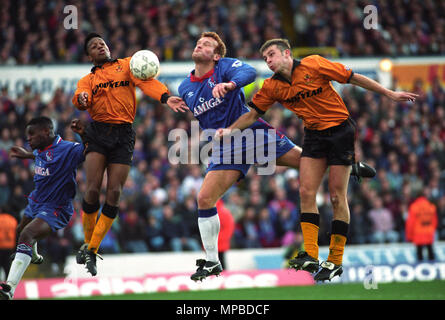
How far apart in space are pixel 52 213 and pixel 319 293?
19.3 feet

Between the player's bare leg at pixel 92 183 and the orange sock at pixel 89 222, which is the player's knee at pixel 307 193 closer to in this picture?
the player's bare leg at pixel 92 183

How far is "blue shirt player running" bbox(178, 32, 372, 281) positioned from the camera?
8602 mm

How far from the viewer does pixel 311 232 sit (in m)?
8.52

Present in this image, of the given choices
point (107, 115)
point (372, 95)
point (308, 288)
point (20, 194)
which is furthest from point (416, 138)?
point (107, 115)

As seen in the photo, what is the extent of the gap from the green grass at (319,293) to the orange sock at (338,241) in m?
3.15

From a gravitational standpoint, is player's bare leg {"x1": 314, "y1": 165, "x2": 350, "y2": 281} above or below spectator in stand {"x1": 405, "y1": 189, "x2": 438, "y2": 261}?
above

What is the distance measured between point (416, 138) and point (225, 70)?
12.3m

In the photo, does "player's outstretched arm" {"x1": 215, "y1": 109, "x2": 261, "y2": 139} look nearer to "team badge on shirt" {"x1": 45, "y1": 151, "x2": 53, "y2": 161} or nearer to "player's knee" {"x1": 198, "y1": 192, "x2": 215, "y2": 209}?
"player's knee" {"x1": 198, "y1": 192, "x2": 215, "y2": 209}

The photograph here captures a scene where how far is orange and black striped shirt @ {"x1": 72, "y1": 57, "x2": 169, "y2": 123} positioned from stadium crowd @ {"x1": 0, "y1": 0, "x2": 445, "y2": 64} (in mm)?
9984

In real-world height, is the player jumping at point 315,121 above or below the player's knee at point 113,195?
→ above

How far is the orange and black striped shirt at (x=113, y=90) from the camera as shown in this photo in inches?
361

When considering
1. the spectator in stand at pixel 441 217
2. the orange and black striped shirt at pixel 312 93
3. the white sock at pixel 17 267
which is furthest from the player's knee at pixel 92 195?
the spectator in stand at pixel 441 217

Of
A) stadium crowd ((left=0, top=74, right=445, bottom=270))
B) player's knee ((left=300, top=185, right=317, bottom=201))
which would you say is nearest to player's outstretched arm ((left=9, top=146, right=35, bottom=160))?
player's knee ((left=300, top=185, right=317, bottom=201))

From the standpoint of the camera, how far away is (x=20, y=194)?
1462 cm
